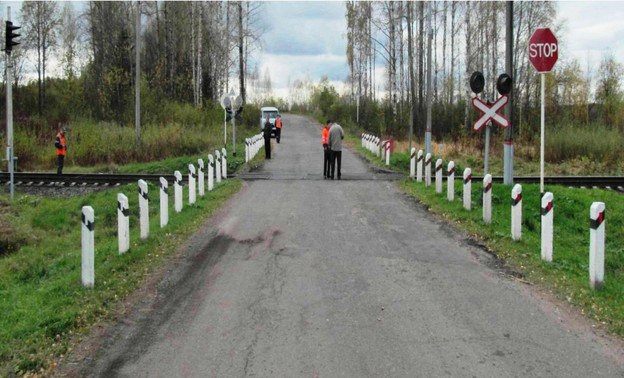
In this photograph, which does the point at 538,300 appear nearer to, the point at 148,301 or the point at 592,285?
the point at 592,285

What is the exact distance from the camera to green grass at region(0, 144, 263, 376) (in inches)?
230

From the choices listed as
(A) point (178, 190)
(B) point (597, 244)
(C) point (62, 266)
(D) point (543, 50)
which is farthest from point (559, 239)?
(C) point (62, 266)

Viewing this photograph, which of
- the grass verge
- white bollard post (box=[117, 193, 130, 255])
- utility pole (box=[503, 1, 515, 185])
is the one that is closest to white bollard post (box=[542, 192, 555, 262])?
the grass verge

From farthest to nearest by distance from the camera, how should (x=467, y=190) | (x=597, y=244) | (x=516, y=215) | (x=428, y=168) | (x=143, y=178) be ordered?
(x=143, y=178), (x=428, y=168), (x=467, y=190), (x=516, y=215), (x=597, y=244)

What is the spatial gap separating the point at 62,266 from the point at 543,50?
9.10 m

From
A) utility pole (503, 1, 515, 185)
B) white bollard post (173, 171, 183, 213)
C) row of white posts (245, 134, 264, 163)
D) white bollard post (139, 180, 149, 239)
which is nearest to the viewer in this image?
white bollard post (139, 180, 149, 239)

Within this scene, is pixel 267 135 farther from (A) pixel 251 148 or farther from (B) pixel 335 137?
(B) pixel 335 137

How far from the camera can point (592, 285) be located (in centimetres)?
740

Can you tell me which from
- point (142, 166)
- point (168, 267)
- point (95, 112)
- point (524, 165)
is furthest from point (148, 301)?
point (95, 112)

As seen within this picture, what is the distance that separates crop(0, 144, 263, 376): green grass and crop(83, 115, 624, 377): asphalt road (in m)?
0.43

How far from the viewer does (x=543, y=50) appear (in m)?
10.4

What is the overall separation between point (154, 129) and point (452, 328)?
28.6m

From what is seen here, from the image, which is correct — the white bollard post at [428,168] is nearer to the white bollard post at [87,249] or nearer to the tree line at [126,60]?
the white bollard post at [87,249]

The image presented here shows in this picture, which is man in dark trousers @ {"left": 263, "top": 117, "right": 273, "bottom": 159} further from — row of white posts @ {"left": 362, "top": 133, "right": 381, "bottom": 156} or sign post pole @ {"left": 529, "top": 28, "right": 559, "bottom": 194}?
sign post pole @ {"left": 529, "top": 28, "right": 559, "bottom": 194}
